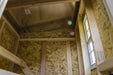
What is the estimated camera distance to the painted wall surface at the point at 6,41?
3.22 m

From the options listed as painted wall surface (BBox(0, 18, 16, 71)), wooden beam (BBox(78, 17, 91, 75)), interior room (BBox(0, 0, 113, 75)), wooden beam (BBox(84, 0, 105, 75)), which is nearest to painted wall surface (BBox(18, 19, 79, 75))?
interior room (BBox(0, 0, 113, 75))

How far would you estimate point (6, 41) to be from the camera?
3.48 metres

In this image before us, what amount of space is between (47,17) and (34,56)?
165cm

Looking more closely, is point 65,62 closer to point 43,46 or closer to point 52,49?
point 52,49

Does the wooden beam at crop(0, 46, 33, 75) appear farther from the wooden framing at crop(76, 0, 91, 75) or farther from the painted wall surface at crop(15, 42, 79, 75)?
the wooden framing at crop(76, 0, 91, 75)

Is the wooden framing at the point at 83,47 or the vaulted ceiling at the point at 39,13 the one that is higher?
the vaulted ceiling at the point at 39,13

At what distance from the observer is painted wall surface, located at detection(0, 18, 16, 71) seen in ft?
10.6

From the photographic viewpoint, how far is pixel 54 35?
424cm

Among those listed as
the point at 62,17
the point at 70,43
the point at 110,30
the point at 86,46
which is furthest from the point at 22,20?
the point at 110,30

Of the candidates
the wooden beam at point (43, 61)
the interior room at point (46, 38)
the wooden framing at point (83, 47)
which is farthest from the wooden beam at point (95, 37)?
the wooden beam at point (43, 61)

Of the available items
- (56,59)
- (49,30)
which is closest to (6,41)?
(49,30)

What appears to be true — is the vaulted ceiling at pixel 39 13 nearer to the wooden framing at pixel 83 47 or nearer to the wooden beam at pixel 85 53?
the wooden framing at pixel 83 47

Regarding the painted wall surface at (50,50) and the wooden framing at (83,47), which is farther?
the painted wall surface at (50,50)

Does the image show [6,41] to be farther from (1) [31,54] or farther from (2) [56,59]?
(2) [56,59]
